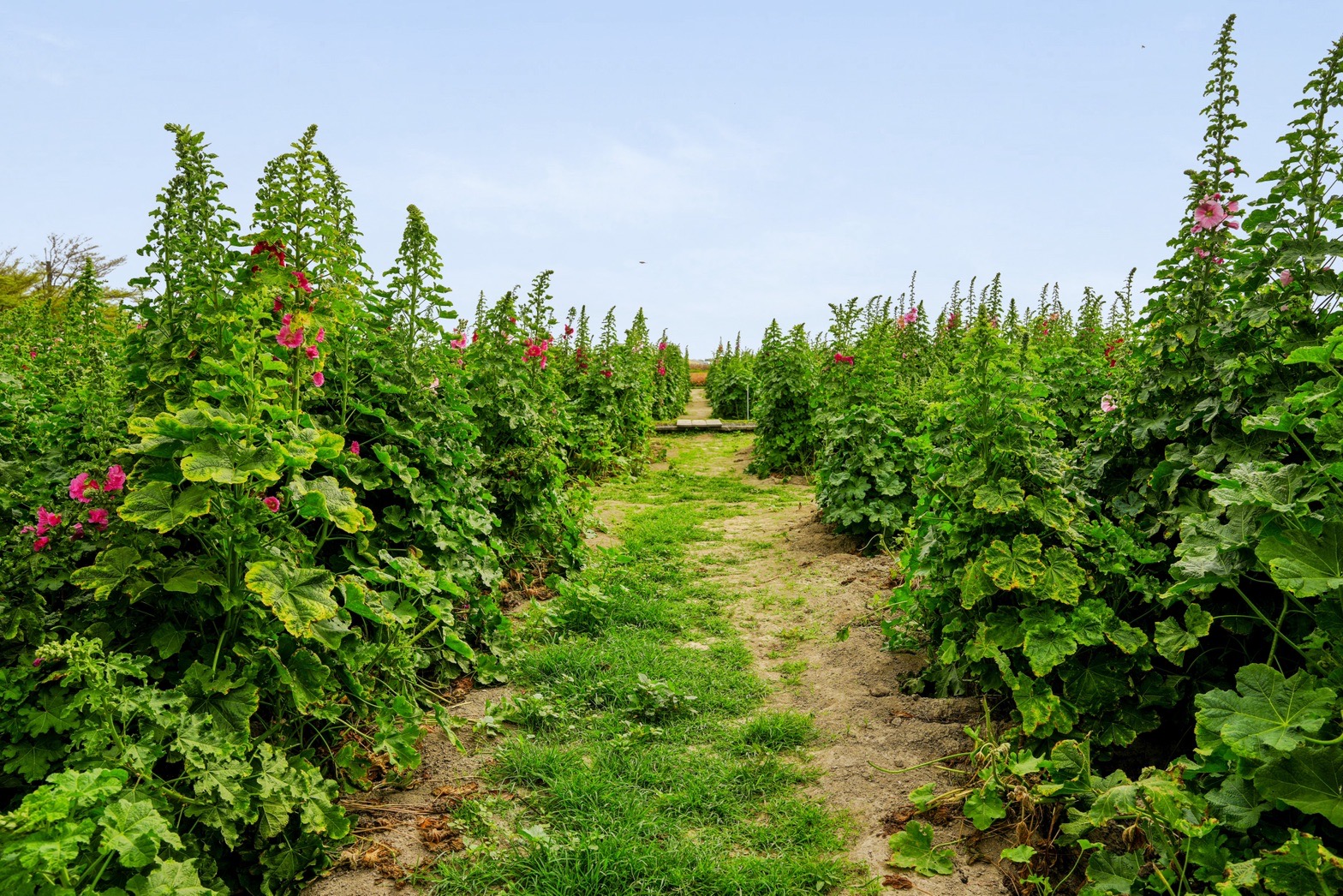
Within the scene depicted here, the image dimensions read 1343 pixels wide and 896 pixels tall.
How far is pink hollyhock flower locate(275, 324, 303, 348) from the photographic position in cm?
279

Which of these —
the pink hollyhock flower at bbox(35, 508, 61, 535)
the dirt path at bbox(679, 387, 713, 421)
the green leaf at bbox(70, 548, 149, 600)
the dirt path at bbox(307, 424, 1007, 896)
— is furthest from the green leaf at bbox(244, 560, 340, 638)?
the dirt path at bbox(679, 387, 713, 421)

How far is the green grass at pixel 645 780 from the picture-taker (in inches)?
95.7

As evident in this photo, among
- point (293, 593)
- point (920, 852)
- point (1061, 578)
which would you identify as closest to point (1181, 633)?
point (1061, 578)

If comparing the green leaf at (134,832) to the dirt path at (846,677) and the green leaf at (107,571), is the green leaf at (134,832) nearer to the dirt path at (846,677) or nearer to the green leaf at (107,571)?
the green leaf at (107,571)

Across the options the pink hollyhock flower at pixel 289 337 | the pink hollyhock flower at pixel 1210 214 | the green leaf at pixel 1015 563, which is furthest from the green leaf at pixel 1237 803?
the pink hollyhock flower at pixel 289 337

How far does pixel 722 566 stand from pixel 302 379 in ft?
12.5

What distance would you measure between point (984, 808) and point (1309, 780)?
1.00 m

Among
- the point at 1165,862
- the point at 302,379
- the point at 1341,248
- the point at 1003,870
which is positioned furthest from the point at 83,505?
the point at 1341,248

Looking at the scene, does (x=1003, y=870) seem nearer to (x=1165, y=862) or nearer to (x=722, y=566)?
(x=1165, y=862)

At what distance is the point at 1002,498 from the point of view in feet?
9.80

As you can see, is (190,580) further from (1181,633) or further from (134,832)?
(1181,633)

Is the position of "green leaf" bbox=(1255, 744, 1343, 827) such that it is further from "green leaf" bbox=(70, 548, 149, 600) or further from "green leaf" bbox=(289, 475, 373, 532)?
"green leaf" bbox=(70, 548, 149, 600)

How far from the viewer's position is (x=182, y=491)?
7.32 feet

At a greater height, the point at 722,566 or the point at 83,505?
the point at 83,505
